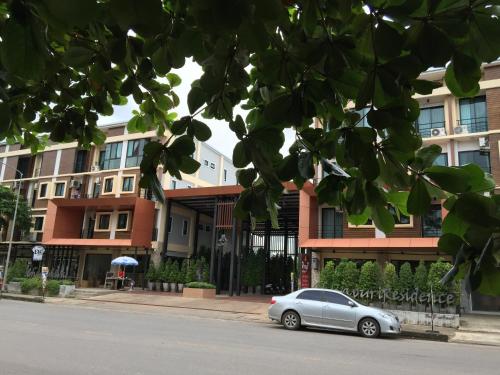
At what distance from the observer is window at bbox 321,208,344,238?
25.9 meters

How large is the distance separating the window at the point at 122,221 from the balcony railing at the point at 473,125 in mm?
22242

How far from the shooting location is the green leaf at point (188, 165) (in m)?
2.24

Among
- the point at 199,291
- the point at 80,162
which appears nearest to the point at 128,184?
the point at 80,162

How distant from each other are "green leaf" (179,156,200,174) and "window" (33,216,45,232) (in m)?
39.8

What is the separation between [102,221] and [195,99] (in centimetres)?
3473

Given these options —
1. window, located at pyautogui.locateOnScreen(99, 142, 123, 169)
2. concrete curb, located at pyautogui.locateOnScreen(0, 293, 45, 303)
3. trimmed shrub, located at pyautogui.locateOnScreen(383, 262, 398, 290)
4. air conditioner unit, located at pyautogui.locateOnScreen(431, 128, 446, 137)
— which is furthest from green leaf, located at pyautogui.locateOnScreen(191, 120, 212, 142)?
window, located at pyautogui.locateOnScreen(99, 142, 123, 169)

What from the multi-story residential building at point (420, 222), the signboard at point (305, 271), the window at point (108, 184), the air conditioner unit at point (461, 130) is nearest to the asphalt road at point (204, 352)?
the multi-story residential building at point (420, 222)

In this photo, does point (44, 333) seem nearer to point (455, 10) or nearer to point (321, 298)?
point (321, 298)

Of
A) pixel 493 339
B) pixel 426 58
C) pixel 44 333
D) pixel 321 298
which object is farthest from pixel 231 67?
pixel 493 339

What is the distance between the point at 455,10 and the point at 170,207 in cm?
3181

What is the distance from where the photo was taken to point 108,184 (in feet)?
118

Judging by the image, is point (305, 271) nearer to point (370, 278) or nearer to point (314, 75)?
point (370, 278)

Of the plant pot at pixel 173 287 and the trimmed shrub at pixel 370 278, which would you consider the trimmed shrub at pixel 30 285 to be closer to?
the plant pot at pixel 173 287

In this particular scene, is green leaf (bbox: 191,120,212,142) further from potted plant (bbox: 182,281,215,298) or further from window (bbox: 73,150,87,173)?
window (bbox: 73,150,87,173)
